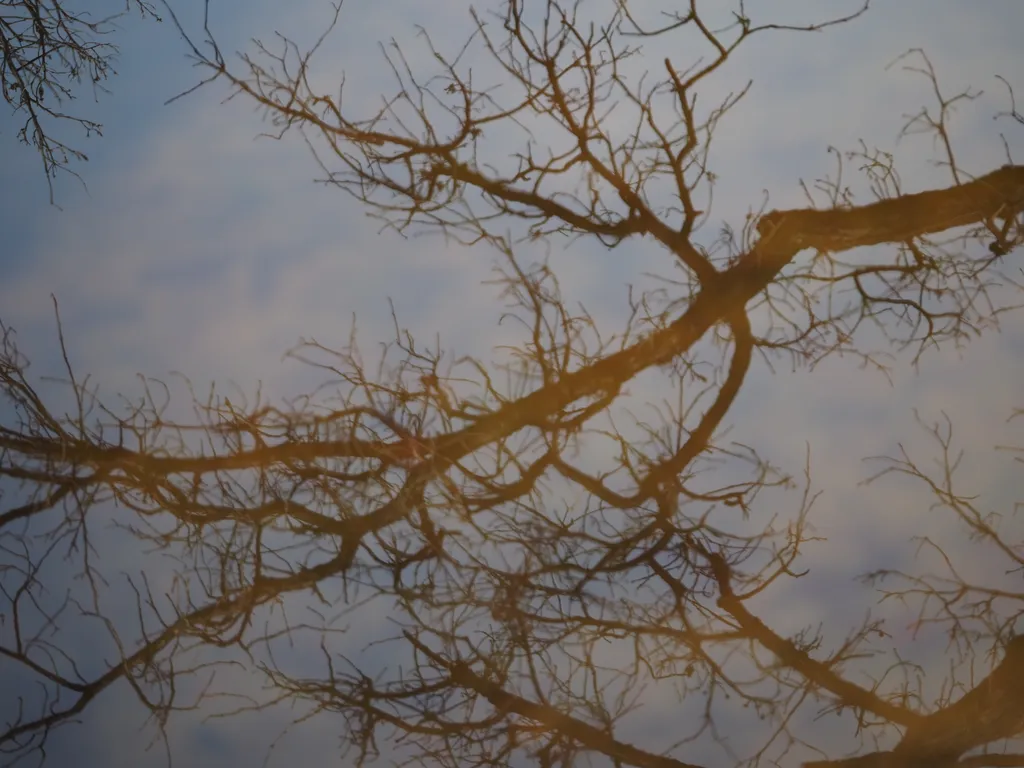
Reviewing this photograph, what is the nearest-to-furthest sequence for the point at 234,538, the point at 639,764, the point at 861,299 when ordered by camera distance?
the point at 234,538, the point at 639,764, the point at 861,299

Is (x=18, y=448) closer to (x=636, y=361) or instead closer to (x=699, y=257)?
(x=636, y=361)

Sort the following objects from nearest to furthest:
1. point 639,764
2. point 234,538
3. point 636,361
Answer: point 234,538 → point 639,764 → point 636,361

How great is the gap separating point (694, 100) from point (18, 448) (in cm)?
368

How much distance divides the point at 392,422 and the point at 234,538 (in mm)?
860

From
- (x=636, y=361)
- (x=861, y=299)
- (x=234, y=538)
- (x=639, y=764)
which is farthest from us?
(x=861, y=299)

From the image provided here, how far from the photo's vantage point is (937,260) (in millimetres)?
5270

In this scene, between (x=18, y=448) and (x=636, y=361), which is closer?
(x=18, y=448)

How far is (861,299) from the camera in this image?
525 cm

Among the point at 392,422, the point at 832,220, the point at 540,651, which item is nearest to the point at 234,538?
the point at 392,422

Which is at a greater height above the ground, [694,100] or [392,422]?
[694,100]

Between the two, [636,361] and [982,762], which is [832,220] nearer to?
[636,361]

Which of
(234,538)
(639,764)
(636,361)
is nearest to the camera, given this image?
(234,538)

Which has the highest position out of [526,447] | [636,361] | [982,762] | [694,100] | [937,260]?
[694,100]

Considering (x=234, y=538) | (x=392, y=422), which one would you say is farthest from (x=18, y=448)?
(x=392, y=422)
